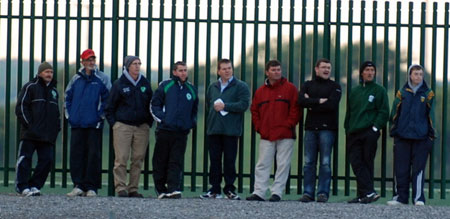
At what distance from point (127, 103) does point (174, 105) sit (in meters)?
0.66

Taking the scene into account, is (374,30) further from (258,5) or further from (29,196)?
(29,196)

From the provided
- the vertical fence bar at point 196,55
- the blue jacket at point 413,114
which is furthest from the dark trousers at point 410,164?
the vertical fence bar at point 196,55

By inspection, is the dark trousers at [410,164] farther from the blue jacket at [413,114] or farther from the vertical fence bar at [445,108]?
the vertical fence bar at [445,108]

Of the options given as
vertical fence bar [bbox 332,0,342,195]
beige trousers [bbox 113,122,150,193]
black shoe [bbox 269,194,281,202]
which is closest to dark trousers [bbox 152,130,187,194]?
beige trousers [bbox 113,122,150,193]

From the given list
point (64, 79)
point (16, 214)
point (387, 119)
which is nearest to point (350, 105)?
point (387, 119)

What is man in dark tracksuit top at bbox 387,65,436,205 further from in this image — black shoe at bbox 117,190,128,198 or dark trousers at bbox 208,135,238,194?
black shoe at bbox 117,190,128,198

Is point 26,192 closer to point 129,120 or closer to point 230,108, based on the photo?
point 129,120

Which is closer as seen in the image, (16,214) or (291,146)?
(16,214)

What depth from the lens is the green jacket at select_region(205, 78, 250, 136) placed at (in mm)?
15281

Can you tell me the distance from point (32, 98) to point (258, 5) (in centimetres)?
332

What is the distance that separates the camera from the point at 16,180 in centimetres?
1555

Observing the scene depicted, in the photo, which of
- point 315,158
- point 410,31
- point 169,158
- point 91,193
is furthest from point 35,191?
point 410,31

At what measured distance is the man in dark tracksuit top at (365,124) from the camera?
15227mm

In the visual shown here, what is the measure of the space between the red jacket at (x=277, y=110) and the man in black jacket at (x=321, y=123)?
0.58 ft
